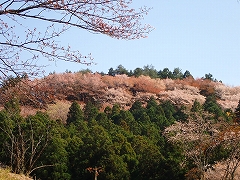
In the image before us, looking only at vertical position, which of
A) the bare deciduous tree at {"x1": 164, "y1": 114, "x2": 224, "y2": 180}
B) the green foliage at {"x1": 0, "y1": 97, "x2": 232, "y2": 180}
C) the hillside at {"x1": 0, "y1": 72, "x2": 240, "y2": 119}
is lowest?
the green foliage at {"x1": 0, "y1": 97, "x2": 232, "y2": 180}

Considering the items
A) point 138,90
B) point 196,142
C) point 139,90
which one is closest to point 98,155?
point 196,142

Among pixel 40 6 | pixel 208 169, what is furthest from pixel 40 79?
pixel 208 169

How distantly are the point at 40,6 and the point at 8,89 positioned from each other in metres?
1.08

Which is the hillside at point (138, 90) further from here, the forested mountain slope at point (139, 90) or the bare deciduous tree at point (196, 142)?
the bare deciduous tree at point (196, 142)

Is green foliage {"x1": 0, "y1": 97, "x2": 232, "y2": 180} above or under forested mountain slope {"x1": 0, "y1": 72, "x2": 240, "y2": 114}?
under

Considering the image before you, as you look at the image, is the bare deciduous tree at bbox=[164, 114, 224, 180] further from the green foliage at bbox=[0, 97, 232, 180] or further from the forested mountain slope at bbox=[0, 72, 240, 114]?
the forested mountain slope at bbox=[0, 72, 240, 114]

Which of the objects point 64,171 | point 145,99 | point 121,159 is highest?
point 145,99

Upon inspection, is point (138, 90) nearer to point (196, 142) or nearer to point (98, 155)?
point (98, 155)

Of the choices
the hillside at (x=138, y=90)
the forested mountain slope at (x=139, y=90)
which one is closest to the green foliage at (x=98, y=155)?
the hillside at (x=138, y=90)

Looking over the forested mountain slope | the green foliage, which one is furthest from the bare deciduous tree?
the forested mountain slope

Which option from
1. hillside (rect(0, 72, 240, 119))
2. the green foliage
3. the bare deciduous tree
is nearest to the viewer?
the bare deciduous tree

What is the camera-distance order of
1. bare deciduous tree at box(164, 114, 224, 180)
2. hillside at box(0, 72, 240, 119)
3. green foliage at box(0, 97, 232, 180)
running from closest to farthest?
bare deciduous tree at box(164, 114, 224, 180) → green foliage at box(0, 97, 232, 180) → hillside at box(0, 72, 240, 119)

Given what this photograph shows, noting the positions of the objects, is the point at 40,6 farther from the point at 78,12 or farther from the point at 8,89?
the point at 8,89

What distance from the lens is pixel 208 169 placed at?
13234 millimetres
